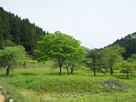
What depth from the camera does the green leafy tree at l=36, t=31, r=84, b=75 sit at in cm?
3167

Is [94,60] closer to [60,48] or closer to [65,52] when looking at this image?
[65,52]

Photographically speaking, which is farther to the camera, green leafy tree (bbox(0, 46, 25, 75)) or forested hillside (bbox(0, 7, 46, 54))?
forested hillside (bbox(0, 7, 46, 54))

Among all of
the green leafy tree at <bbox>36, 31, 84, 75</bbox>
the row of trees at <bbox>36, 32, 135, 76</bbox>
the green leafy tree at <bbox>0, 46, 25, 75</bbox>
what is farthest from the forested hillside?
the green leafy tree at <bbox>0, 46, 25, 75</bbox>

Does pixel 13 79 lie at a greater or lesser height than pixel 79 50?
lesser

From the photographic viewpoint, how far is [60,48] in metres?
31.5

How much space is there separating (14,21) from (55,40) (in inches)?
1610

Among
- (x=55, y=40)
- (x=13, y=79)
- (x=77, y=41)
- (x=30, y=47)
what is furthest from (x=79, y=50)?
(x=30, y=47)

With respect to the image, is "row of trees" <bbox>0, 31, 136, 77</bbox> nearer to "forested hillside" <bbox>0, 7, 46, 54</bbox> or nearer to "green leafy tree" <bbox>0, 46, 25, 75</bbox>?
"green leafy tree" <bbox>0, 46, 25, 75</bbox>

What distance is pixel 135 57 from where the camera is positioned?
54969mm

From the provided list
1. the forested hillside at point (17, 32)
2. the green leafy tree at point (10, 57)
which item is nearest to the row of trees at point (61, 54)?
the green leafy tree at point (10, 57)

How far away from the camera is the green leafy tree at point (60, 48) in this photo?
31.7 m

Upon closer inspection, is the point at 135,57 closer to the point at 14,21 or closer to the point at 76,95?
the point at 76,95

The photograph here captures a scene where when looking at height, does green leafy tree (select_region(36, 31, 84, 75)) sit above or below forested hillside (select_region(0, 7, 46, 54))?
below

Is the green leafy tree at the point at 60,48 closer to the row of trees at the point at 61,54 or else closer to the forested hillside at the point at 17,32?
the row of trees at the point at 61,54
